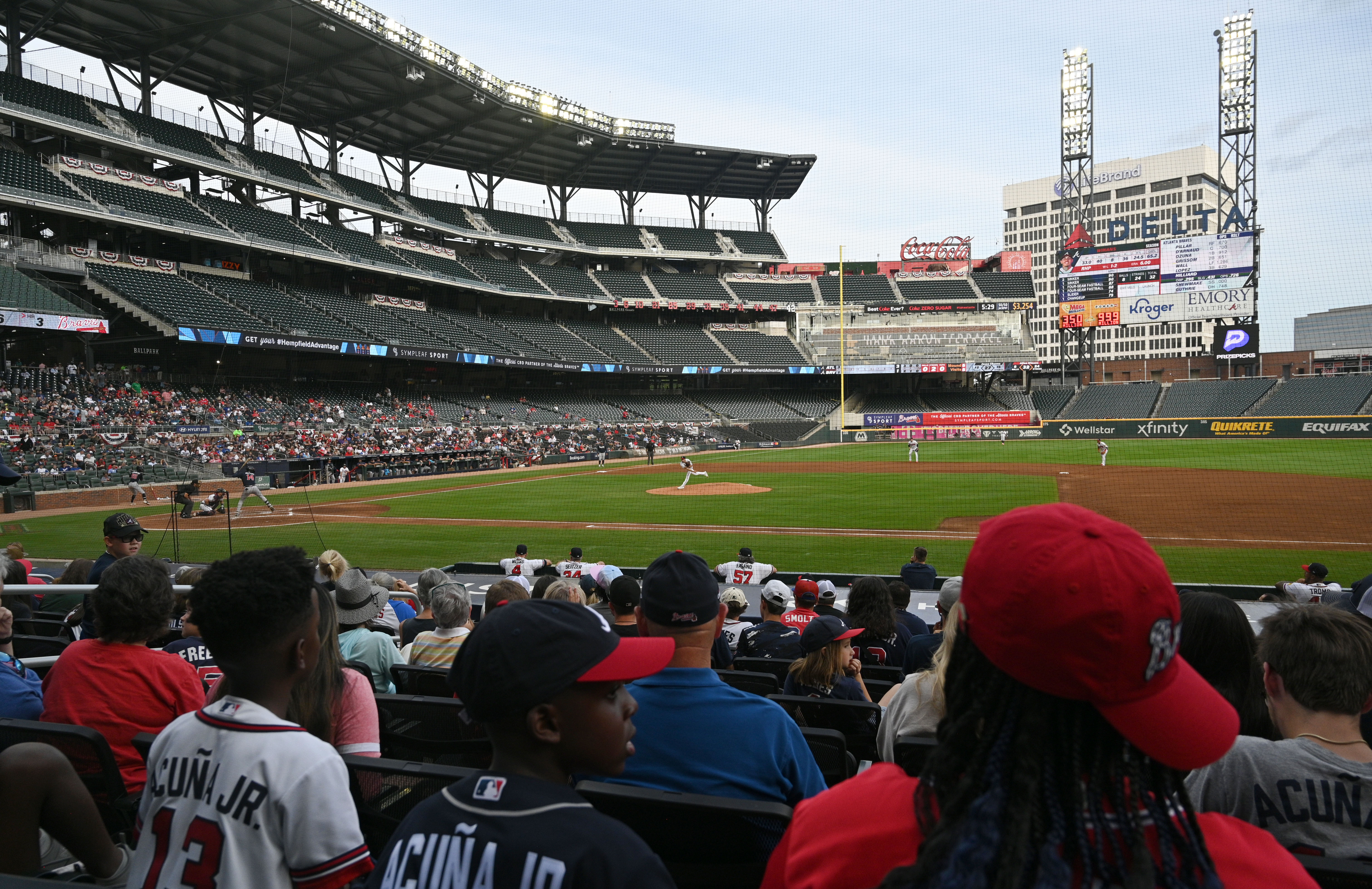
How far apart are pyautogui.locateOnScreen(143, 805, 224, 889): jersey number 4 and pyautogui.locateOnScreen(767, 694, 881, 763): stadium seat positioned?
276cm

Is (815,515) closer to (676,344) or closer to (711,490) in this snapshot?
(711,490)

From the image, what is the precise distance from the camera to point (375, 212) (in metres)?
57.2


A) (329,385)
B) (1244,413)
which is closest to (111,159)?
(329,385)

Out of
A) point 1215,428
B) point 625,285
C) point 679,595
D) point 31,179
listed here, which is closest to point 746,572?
point 679,595

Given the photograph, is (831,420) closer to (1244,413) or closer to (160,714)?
(1244,413)

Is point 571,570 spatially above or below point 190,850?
below

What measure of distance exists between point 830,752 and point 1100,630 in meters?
2.57

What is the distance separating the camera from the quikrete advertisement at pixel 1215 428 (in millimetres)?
48594

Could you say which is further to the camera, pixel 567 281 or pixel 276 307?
pixel 567 281

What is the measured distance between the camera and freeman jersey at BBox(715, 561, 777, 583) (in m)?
13.3

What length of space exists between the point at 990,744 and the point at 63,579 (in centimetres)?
1123

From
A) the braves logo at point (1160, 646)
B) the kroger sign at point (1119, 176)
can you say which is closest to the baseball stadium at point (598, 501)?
the braves logo at point (1160, 646)

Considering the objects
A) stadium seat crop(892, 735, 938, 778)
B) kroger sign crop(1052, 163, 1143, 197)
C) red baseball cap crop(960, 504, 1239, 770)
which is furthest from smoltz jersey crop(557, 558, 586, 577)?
kroger sign crop(1052, 163, 1143, 197)

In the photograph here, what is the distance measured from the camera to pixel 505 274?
222ft
